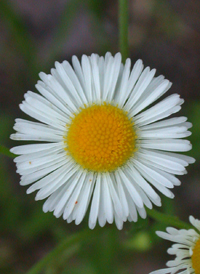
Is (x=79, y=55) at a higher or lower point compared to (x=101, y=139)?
higher

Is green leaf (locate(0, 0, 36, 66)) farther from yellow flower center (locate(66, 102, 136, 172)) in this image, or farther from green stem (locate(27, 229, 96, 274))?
green stem (locate(27, 229, 96, 274))

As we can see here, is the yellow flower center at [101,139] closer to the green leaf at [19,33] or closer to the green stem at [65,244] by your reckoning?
the green stem at [65,244]

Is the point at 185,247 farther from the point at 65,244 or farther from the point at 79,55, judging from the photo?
the point at 79,55

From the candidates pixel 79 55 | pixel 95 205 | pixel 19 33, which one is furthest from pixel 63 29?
pixel 95 205

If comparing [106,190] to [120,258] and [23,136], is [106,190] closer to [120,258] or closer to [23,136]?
[23,136]

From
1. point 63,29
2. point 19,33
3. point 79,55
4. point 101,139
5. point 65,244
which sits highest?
point 19,33

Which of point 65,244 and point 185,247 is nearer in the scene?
point 185,247
